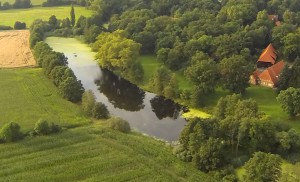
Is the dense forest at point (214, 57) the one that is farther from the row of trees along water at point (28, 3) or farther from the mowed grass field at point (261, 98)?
the row of trees along water at point (28, 3)

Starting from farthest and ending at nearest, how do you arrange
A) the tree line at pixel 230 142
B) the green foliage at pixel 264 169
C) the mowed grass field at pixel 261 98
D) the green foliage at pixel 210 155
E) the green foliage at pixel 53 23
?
the green foliage at pixel 53 23 → the mowed grass field at pixel 261 98 → the tree line at pixel 230 142 → the green foliage at pixel 210 155 → the green foliage at pixel 264 169

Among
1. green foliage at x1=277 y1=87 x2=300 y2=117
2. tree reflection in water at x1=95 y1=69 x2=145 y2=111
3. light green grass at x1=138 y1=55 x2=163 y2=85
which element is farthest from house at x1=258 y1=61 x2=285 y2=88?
tree reflection in water at x1=95 y1=69 x2=145 y2=111

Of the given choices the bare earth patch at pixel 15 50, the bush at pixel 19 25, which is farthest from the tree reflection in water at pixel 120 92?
the bush at pixel 19 25

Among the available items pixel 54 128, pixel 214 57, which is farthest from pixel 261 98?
pixel 54 128

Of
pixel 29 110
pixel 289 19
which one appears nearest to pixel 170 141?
pixel 29 110

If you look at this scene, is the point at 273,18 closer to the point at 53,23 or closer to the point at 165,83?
the point at 165,83
